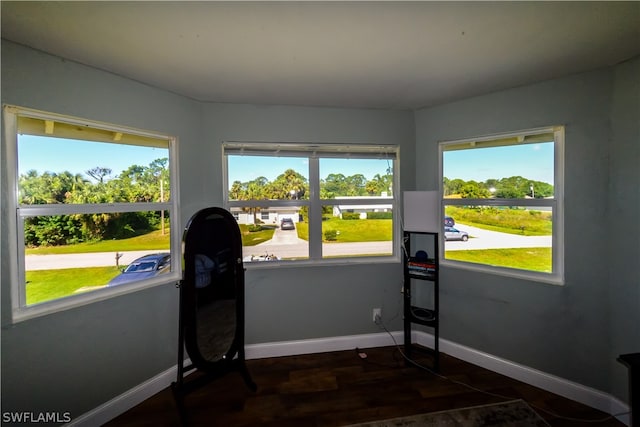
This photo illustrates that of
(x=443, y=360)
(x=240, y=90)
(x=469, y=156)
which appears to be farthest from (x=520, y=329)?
(x=240, y=90)

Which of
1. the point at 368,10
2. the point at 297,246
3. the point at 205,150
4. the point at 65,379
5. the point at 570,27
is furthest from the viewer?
the point at 297,246

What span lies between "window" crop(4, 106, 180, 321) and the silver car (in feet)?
8.34

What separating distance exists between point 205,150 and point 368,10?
1.78m

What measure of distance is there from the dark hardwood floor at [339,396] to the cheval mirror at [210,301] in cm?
17

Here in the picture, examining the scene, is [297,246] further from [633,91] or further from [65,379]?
[633,91]

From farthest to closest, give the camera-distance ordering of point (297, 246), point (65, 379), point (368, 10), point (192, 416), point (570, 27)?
point (297, 246), point (192, 416), point (65, 379), point (570, 27), point (368, 10)

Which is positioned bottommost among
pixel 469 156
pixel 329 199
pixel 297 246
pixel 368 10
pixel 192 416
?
pixel 192 416

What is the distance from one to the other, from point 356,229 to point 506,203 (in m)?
1.34

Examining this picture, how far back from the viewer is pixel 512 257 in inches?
87.0

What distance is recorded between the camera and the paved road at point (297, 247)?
1645 millimetres

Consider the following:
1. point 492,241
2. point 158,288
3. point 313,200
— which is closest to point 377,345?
point 492,241

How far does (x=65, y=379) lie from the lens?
1575mm

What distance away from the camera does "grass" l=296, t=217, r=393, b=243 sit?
2.57m

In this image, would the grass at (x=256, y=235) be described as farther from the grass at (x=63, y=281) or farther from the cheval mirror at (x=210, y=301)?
the grass at (x=63, y=281)
